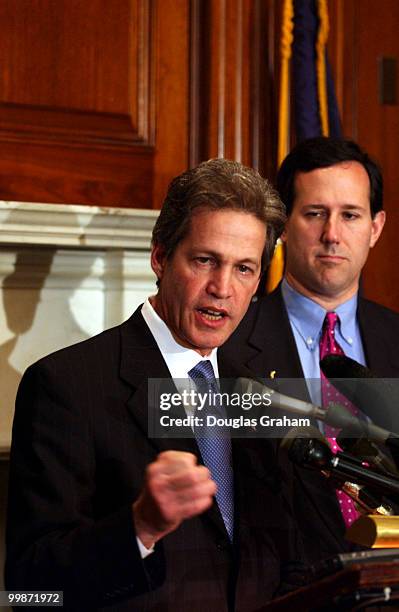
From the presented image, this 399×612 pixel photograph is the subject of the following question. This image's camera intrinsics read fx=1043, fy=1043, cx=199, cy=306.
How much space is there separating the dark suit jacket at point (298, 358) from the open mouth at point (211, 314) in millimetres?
179

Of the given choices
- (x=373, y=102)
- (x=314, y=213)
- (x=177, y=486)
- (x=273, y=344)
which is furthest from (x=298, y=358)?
(x=177, y=486)

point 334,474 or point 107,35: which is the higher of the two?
point 107,35

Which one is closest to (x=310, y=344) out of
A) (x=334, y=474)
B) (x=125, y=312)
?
(x=125, y=312)

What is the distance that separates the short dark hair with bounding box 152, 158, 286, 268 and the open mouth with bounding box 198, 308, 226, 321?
5.7 inches

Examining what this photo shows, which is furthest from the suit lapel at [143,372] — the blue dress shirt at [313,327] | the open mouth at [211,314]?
the blue dress shirt at [313,327]

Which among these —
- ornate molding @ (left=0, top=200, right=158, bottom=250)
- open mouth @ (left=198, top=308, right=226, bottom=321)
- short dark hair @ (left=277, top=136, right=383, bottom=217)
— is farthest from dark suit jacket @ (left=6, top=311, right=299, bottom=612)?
short dark hair @ (left=277, top=136, right=383, bottom=217)

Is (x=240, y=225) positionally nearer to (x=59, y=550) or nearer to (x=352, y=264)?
(x=59, y=550)

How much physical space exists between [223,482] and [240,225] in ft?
1.42

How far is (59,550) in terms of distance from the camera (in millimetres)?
1494

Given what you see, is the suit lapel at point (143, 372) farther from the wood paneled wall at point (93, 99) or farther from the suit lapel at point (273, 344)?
the wood paneled wall at point (93, 99)

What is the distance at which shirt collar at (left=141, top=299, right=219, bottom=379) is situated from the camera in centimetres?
178

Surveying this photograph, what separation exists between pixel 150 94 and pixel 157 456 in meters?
1.54

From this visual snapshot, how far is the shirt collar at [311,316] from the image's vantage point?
2.51 m

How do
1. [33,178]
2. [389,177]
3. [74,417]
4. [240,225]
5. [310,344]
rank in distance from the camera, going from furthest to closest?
[389,177] < [33,178] < [310,344] < [240,225] < [74,417]
